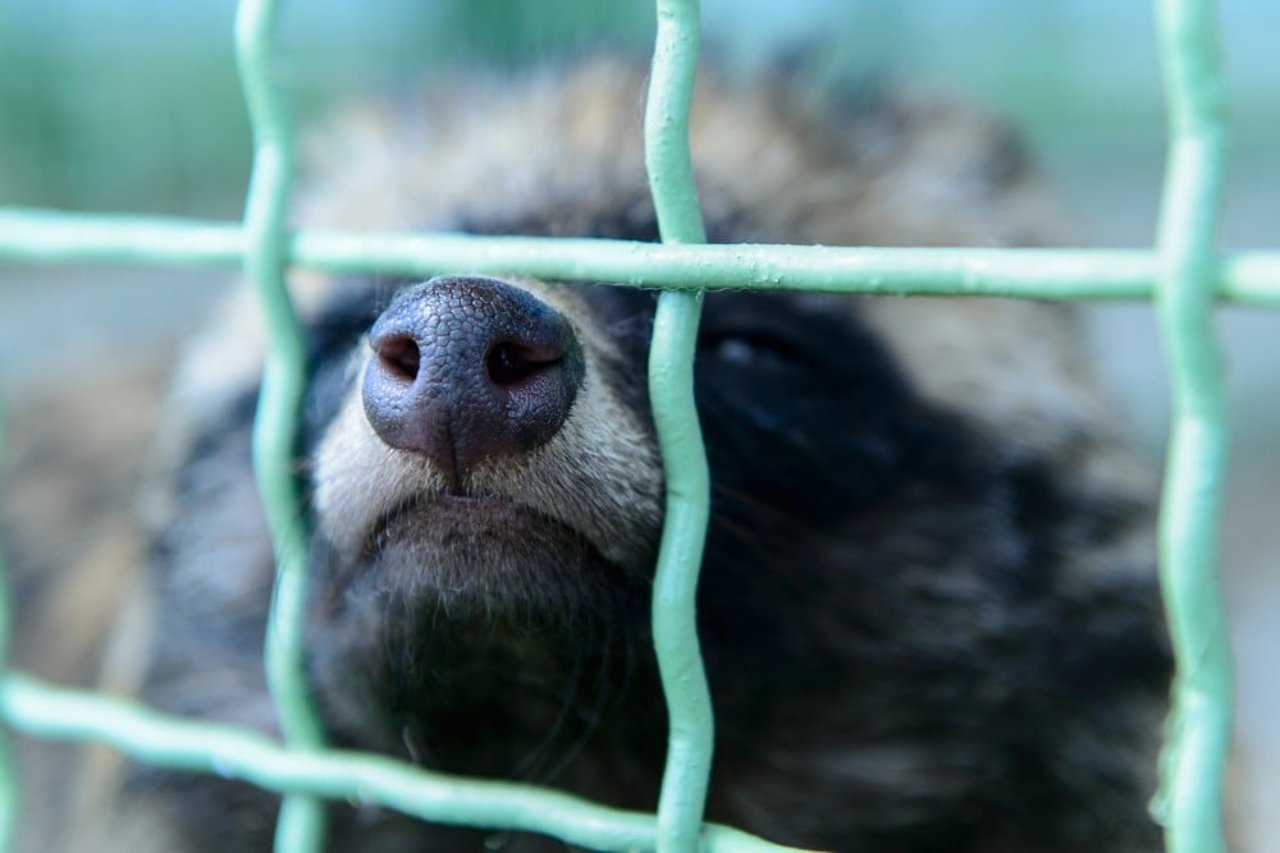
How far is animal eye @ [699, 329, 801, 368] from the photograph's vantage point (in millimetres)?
1456

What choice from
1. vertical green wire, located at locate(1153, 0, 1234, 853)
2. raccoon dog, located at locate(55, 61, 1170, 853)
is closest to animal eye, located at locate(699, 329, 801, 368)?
raccoon dog, located at locate(55, 61, 1170, 853)

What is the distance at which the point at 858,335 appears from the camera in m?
1.59

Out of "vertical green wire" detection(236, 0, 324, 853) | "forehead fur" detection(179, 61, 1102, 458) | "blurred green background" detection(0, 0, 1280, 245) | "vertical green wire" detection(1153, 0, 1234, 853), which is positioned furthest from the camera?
"blurred green background" detection(0, 0, 1280, 245)

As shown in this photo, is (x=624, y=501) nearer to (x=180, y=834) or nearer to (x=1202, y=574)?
(x=1202, y=574)

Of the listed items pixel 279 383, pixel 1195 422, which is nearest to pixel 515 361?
pixel 279 383

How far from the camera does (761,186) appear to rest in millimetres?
1637

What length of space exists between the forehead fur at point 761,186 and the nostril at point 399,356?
0.55 meters

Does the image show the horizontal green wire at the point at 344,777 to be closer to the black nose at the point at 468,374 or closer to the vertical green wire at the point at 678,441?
the vertical green wire at the point at 678,441

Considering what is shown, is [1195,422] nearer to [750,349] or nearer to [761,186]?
[750,349]

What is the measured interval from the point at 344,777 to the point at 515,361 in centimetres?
39

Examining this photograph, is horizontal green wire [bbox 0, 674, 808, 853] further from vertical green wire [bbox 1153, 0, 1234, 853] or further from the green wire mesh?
vertical green wire [bbox 1153, 0, 1234, 853]

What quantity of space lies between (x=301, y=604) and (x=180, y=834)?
1.85ft

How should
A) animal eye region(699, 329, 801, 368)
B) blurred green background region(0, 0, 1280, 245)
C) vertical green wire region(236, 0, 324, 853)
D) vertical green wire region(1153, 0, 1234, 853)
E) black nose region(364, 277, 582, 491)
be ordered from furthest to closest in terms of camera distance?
Result: blurred green background region(0, 0, 1280, 245) → animal eye region(699, 329, 801, 368) → vertical green wire region(236, 0, 324, 853) → black nose region(364, 277, 582, 491) → vertical green wire region(1153, 0, 1234, 853)

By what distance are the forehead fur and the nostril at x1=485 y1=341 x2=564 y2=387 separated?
21.6 inches
